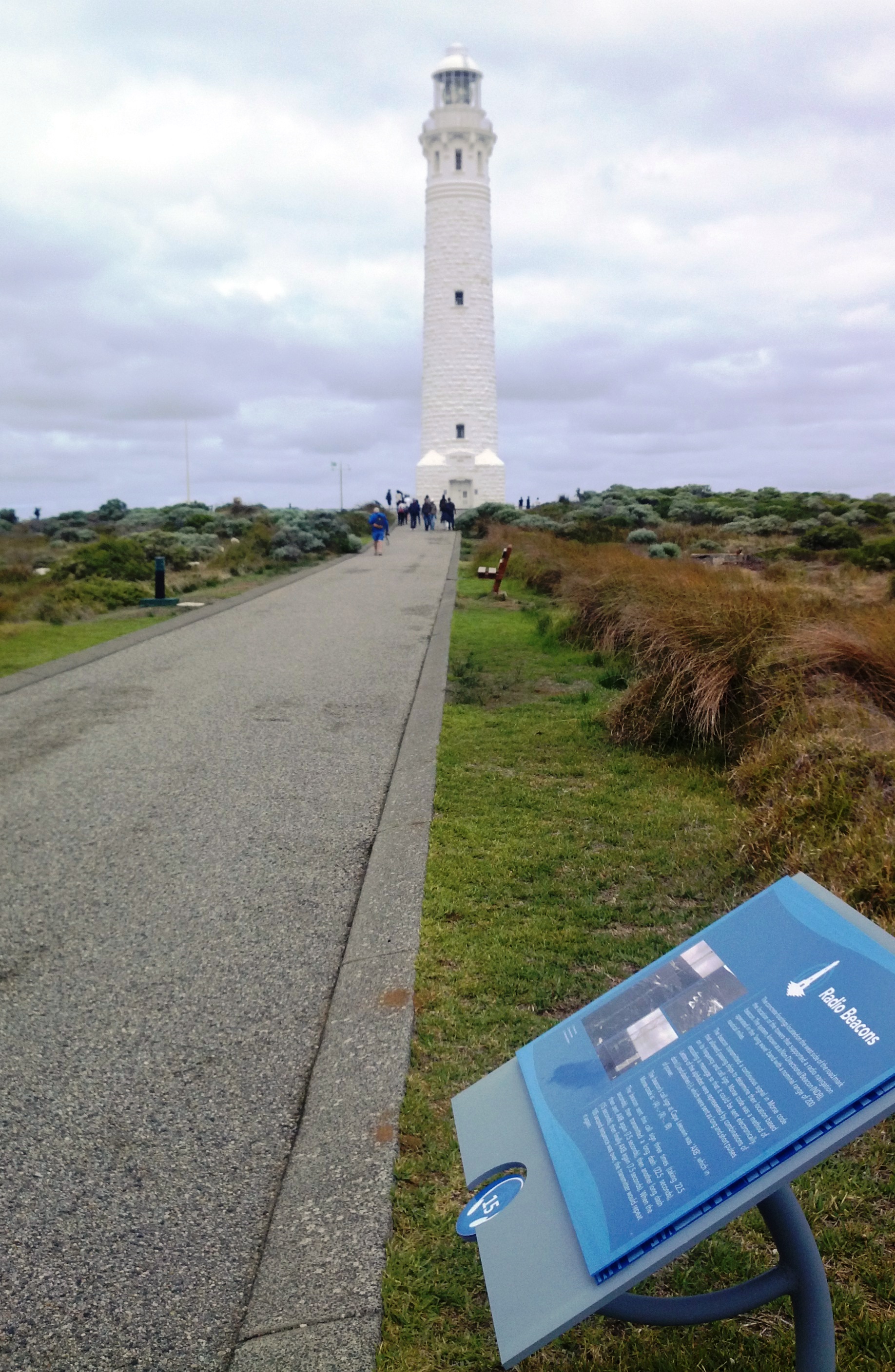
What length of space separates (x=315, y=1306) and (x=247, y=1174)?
1.94 feet

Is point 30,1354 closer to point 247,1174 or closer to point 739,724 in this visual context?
point 247,1174

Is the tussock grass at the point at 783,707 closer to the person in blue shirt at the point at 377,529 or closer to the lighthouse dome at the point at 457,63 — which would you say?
the person in blue shirt at the point at 377,529

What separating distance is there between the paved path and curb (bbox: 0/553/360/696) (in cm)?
180

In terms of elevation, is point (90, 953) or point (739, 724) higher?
point (739, 724)

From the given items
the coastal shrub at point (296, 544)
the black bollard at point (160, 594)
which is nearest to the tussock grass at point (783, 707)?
the black bollard at point (160, 594)

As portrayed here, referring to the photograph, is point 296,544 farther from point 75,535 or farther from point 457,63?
point 457,63

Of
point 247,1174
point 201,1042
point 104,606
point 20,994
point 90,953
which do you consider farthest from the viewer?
point 104,606

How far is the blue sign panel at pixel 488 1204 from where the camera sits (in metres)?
2.28

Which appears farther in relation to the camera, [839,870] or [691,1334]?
[839,870]

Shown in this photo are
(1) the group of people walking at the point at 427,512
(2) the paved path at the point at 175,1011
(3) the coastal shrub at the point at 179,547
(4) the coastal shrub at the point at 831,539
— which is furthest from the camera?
(1) the group of people walking at the point at 427,512

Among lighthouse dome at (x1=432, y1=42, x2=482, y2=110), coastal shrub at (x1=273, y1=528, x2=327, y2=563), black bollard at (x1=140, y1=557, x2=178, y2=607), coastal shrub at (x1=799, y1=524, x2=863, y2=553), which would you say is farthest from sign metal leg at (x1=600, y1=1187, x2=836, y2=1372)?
lighthouse dome at (x1=432, y1=42, x2=482, y2=110)

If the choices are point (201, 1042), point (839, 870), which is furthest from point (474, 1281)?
point (839, 870)

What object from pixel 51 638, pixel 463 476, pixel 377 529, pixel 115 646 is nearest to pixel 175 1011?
pixel 115 646

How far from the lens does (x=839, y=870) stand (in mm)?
4781
